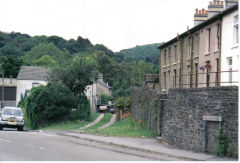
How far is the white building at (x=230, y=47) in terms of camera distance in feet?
73.5

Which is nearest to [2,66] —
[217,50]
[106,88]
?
[106,88]

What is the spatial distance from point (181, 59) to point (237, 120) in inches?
732

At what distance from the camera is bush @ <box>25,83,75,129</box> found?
36.7 metres

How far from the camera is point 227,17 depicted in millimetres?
23531

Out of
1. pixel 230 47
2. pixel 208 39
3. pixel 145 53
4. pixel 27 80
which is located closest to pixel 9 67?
pixel 27 80

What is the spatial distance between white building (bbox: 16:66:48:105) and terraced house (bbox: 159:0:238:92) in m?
32.6

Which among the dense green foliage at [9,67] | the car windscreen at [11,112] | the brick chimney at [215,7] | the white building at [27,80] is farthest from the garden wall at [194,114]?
the dense green foliage at [9,67]

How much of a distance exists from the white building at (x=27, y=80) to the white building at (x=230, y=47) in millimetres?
42640

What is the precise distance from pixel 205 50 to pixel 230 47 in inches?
159

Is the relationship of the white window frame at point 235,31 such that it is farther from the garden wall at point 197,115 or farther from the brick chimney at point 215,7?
the garden wall at point 197,115

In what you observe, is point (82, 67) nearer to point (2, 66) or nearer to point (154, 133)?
point (154, 133)

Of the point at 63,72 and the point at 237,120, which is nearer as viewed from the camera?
the point at 237,120

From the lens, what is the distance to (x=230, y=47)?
23.0 metres

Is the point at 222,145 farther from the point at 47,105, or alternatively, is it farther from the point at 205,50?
the point at 47,105
